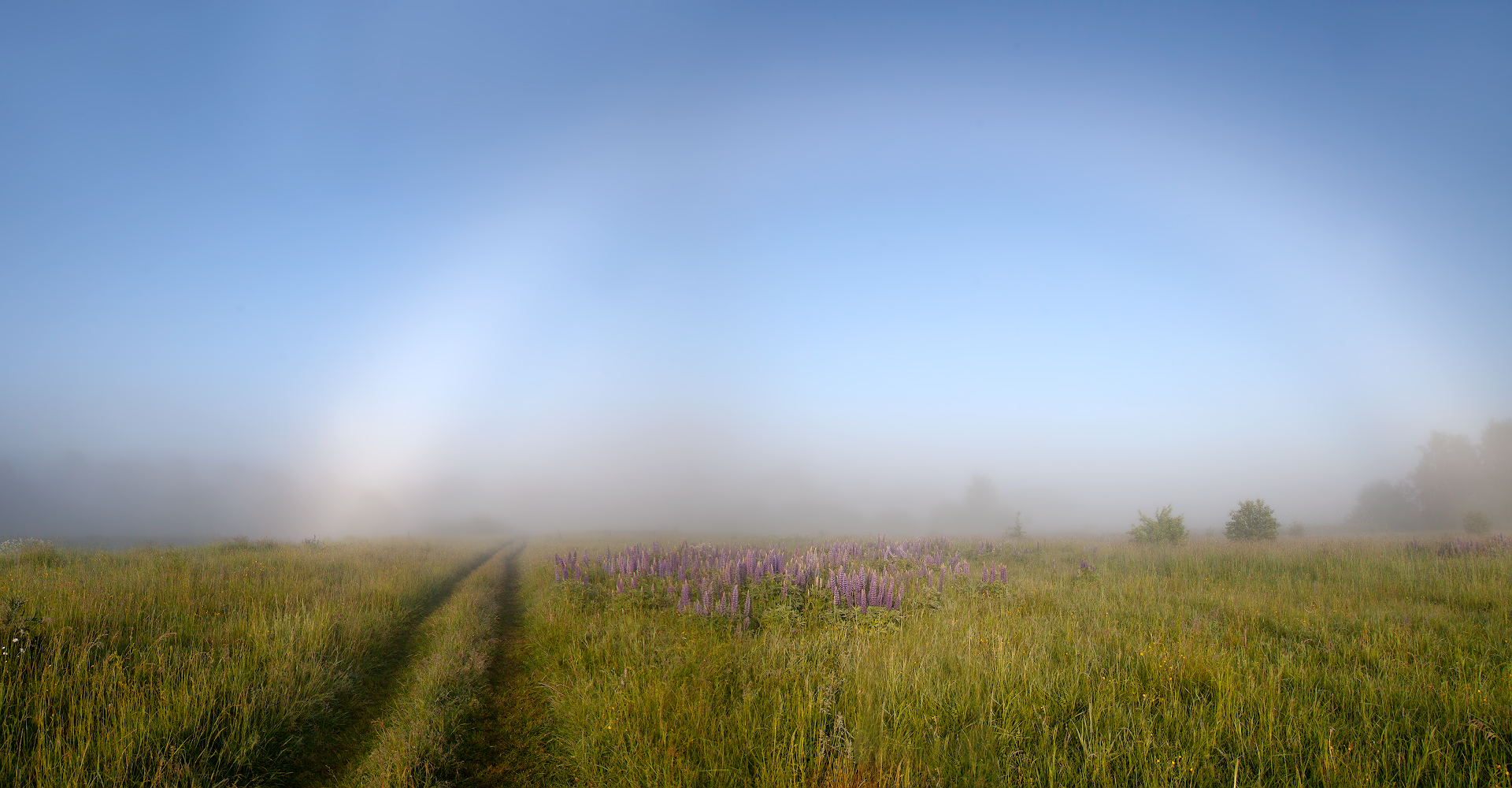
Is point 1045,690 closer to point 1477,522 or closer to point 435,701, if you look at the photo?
point 435,701

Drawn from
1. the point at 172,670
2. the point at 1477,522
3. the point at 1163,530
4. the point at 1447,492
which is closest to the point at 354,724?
the point at 172,670

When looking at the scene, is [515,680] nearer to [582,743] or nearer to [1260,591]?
[582,743]

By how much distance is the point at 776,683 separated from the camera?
4852mm

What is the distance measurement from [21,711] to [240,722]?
1607mm

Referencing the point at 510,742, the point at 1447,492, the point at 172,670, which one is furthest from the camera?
the point at 1447,492

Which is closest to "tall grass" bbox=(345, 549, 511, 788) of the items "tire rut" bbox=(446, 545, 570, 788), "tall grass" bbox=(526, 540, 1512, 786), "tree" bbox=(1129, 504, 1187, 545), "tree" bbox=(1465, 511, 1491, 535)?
"tire rut" bbox=(446, 545, 570, 788)

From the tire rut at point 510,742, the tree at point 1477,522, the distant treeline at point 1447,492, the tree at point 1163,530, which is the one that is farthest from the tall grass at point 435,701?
the distant treeline at point 1447,492

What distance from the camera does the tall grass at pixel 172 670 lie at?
4113 millimetres

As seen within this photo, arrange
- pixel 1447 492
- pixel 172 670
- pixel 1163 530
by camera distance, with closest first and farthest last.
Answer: pixel 172 670 < pixel 1163 530 < pixel 1447 492

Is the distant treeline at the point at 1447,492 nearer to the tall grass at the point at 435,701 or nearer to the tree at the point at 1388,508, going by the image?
the tree at the point at 1388,508

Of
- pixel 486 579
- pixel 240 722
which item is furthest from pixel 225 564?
pixel 240 722

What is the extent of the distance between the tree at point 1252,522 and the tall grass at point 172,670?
97.1ft

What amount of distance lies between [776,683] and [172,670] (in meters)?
6.19

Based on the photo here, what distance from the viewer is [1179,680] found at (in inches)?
183
